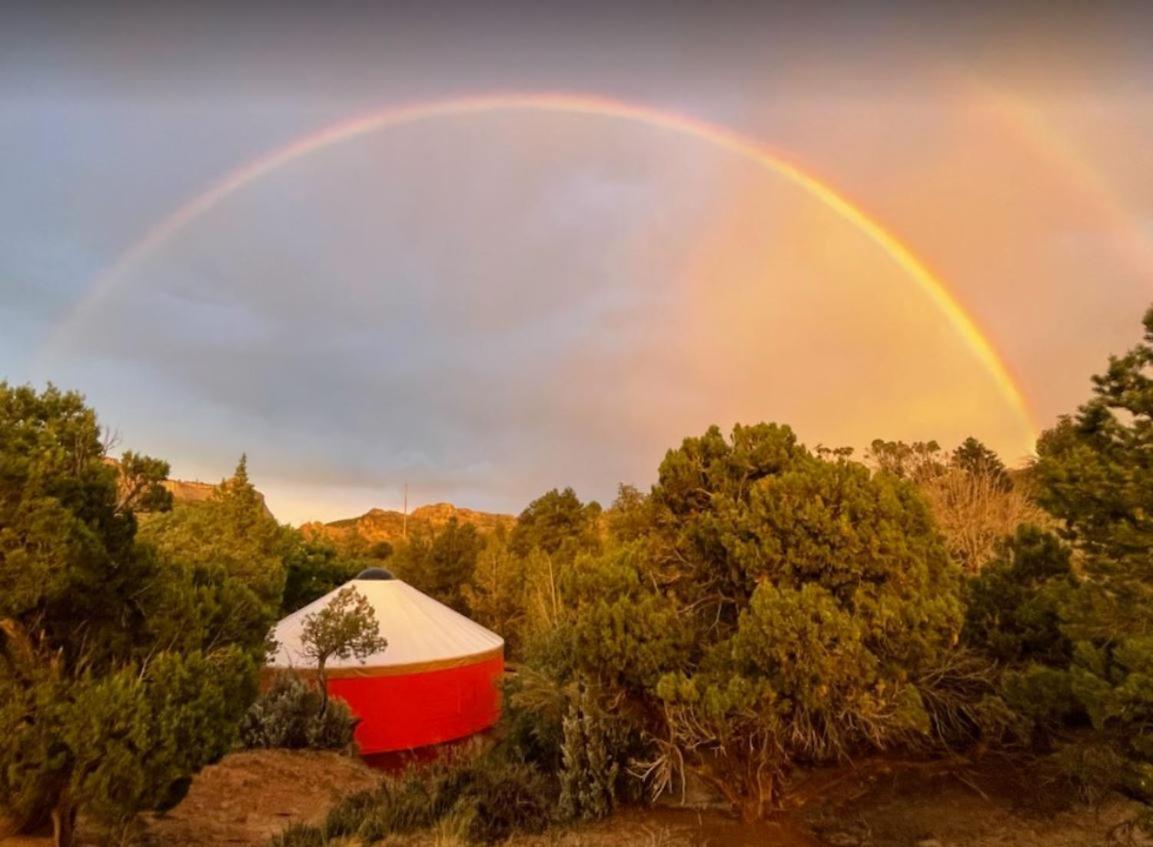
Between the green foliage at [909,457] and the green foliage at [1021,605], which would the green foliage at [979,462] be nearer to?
the green foliage at [909,457]

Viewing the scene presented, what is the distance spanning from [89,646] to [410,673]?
39.1 feet

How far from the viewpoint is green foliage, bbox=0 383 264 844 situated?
4391 millimetres

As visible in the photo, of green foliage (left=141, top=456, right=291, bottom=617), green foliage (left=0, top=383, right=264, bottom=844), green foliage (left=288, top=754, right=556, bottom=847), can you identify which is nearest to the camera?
green foliage (left=0, top=383, right=264, bottom=844)

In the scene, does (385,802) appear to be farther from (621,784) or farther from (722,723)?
(722,723)

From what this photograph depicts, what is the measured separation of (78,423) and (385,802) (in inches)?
175

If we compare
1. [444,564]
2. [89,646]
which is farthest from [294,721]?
[444,564]

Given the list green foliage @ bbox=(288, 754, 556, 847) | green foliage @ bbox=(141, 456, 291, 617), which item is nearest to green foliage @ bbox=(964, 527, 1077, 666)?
green foliage @ bbox=(288, 754, 556, 847)

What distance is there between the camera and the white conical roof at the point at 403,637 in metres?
15.7

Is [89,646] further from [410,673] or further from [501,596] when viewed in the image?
[501,596]

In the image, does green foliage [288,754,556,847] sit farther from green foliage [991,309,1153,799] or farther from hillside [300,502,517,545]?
hillside [300,502,517,545]

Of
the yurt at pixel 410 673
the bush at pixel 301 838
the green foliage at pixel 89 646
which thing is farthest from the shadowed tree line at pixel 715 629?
the yurt at pixel 410 673

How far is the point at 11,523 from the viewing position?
4457 mm

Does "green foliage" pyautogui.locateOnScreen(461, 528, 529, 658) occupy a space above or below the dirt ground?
above

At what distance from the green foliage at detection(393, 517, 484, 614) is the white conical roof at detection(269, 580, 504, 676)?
15.0 meters
